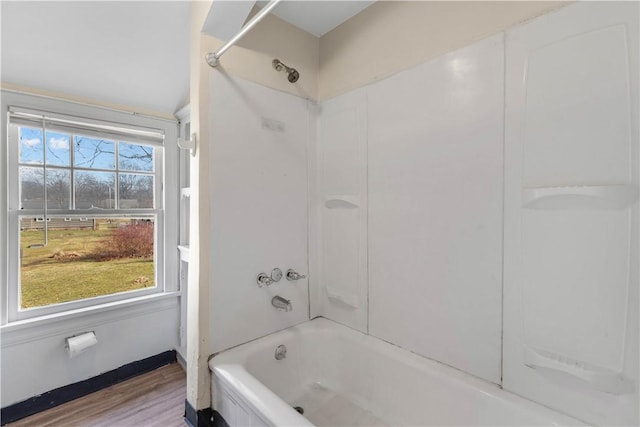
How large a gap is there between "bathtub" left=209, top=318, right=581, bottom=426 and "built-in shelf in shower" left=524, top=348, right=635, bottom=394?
0.55 ft

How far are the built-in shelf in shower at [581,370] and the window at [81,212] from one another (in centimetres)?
249

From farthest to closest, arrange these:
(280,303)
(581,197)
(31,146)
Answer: (31,146), (280,303), (581,197)

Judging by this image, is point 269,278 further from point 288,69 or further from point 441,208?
point 288,69

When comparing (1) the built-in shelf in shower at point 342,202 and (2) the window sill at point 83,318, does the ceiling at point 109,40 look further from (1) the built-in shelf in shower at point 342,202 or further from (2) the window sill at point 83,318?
(2) the window sill at point 83,318

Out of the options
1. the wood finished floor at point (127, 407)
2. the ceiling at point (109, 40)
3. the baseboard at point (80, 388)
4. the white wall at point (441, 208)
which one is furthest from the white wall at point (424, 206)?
the baseboard at point (80, 388)

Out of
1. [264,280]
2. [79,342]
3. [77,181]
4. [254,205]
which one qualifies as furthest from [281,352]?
[77,181]

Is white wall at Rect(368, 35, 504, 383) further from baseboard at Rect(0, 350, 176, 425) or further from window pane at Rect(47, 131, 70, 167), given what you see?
window pane at Rect(47, 131, 70, 167)

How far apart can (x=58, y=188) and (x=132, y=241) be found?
0.59 metres

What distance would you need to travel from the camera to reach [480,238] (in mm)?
1226

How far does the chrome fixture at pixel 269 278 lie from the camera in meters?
1.66

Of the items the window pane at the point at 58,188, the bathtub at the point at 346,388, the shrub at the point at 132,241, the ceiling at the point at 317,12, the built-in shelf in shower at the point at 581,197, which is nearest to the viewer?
the built-in shelf in shower at the point at 581,197

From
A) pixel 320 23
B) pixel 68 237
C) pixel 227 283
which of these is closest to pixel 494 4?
pixel 320 23

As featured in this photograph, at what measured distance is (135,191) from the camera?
2213 millimetres

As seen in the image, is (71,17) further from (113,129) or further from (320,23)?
(320,23)
